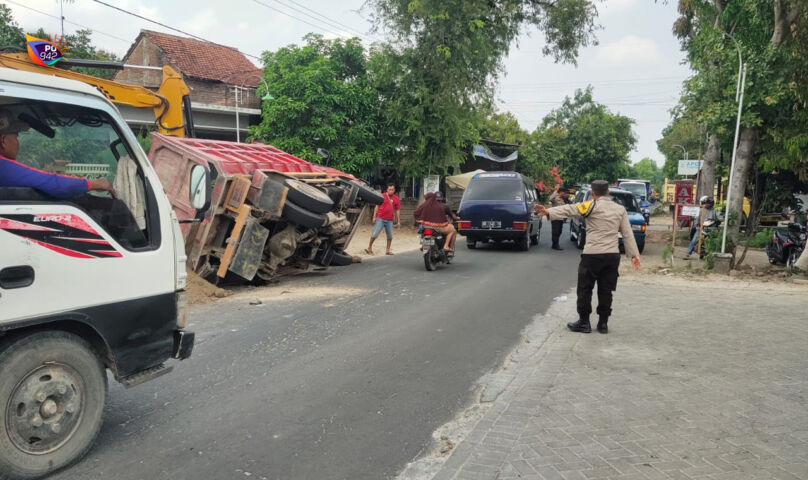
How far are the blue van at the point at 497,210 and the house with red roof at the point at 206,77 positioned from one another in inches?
543

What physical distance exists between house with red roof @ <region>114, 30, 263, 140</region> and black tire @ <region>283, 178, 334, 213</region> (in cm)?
1715

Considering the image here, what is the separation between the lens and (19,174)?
3.26 m

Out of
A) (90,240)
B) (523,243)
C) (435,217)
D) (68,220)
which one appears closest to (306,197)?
(435,217)

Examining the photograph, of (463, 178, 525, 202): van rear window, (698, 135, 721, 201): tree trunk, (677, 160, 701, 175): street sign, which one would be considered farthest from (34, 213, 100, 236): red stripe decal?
(677, 160, 701, 175): street sign

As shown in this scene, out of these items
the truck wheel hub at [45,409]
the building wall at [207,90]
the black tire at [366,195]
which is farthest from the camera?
the building wall at [207,90]

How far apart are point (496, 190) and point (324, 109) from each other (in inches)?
301

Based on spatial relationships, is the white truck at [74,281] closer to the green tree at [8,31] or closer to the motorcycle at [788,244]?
the motorcycle at [788,244]

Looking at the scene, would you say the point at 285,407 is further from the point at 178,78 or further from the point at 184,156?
the point at 178,78

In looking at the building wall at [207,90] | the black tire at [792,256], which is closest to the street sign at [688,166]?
the black tire at [792,256]

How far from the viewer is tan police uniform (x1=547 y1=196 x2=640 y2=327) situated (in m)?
7.00

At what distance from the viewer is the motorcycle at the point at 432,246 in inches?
468

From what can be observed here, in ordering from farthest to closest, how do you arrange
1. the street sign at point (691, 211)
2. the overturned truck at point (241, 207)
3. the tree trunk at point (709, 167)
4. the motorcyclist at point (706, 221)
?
the tree trunk at point (709, 167), the motorcyclist at point (706, 221), the street sign at point (691, 211), the overturned truck at point (241, 207)

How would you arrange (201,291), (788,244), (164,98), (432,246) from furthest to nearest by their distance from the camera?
1. (788,244)
2. (432,246)
3. (164,98)
4. (201,291)

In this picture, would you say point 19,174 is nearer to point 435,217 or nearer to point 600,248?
point 600,248
